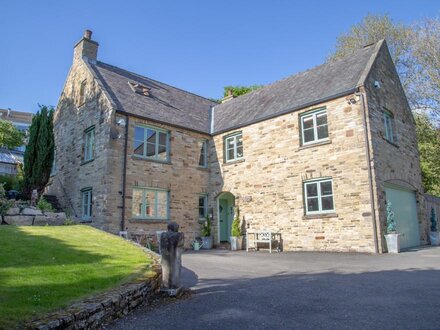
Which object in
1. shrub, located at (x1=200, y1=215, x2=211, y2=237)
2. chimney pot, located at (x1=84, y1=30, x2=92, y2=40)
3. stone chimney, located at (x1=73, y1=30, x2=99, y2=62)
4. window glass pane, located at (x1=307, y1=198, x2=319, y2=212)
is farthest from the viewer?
chimney pot, located at (x1=84, y1=30, x2=92, y2=40)

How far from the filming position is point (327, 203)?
1311 centimetres

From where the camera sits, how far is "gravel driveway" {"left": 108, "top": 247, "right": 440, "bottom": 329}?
430 centimetres

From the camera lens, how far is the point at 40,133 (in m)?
16.2

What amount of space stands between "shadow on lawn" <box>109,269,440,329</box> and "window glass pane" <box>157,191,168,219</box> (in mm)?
8580

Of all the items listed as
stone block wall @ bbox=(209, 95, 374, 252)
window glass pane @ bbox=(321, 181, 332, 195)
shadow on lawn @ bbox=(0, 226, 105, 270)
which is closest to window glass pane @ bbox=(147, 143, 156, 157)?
stone block wall @ bbox=(209, 95, 374, 252)

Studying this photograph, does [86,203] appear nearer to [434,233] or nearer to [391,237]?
[391,237]

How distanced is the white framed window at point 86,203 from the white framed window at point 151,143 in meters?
2.79

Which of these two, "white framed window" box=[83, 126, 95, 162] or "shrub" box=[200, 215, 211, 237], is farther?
"shrub" box=[200, 215, 211, 237]

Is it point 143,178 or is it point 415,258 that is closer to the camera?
point 415,258

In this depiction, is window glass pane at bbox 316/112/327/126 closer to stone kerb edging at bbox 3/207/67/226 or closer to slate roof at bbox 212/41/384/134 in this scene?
slate roof at bbox 212/41/384/134

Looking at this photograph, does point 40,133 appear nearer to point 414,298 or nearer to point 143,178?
point 143,178

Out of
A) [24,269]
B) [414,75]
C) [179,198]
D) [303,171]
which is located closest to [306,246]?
[303,171]

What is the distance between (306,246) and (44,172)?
40.0 ft

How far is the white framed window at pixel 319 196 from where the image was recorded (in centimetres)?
1309
